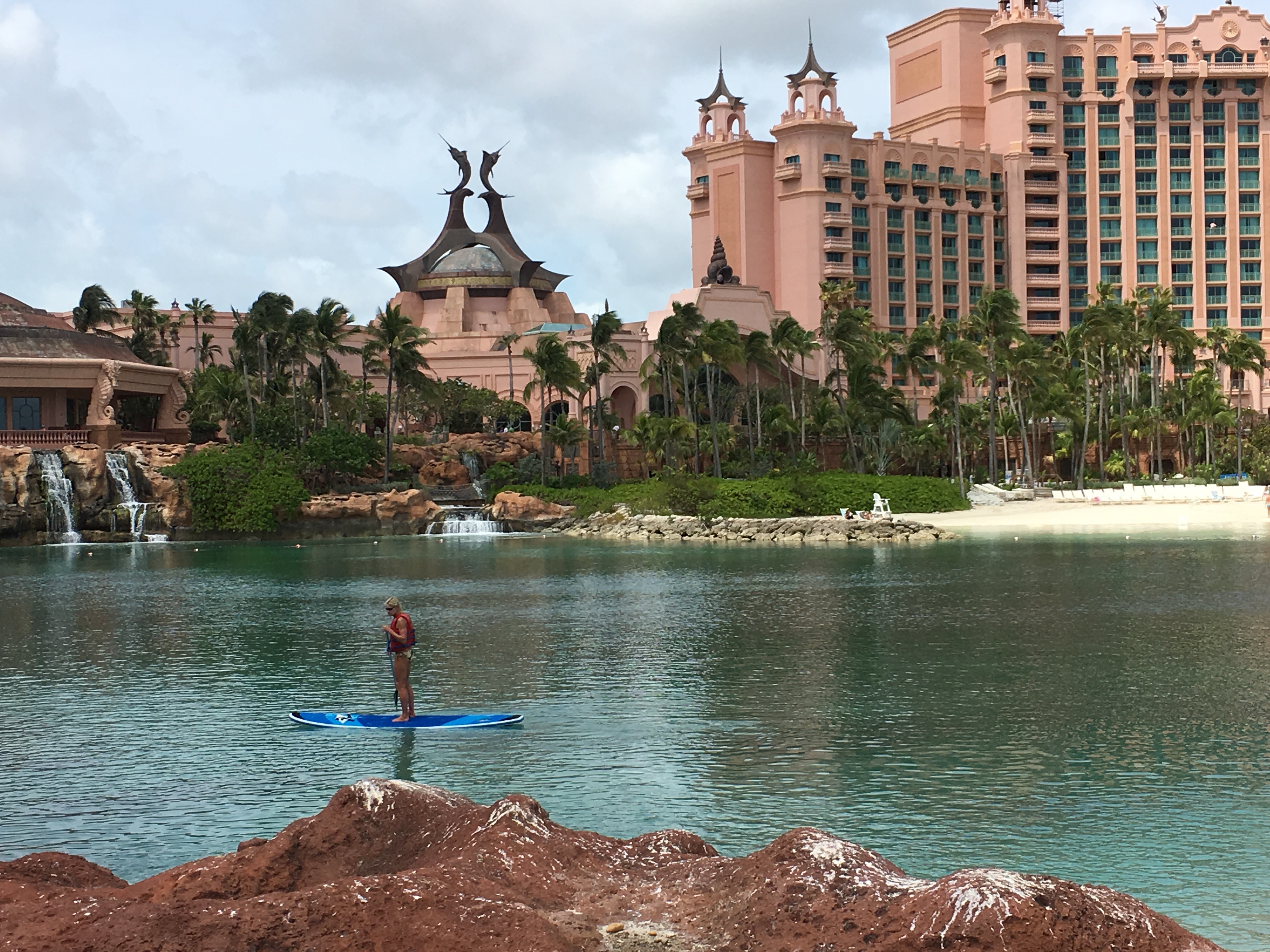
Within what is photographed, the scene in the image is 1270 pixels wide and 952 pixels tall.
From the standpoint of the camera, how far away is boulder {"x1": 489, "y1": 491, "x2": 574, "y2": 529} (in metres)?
67.4

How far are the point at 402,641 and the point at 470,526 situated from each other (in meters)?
49.3

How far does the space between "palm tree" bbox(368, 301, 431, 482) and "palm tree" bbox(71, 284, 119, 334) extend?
63.2 feet

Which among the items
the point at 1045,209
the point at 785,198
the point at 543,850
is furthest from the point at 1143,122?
the point at 543,850

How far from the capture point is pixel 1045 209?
385 ft

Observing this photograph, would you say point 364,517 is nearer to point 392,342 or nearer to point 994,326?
point 392,342

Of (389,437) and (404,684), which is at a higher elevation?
(389,437)

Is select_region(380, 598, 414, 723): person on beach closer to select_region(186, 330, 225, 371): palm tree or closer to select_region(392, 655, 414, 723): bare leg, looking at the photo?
select_region(392, 655, 414, 723): bare leg

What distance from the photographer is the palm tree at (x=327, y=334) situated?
7169 cm

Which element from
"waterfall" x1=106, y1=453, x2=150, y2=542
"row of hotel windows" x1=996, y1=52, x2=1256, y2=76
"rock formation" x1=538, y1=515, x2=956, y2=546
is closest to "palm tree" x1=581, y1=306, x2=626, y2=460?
"rock formation" x1=538, y1=515, x2=956, y2=546

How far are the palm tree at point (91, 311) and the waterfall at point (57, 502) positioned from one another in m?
20.2

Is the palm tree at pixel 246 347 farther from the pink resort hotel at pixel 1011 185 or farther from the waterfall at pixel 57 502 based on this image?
the pink resort hotel at pixel 1011 185

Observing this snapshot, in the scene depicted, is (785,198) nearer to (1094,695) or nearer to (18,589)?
(18,589)

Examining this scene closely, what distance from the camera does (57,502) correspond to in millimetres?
62750

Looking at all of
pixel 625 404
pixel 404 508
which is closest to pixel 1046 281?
pixel 625 404
